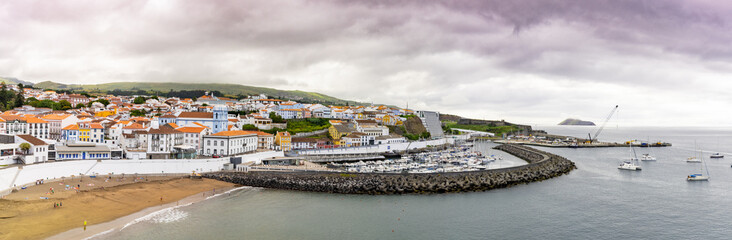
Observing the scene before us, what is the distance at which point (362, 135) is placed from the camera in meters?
50.2

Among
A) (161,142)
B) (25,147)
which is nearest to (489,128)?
(161,142)

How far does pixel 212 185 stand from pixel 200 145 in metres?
10.6

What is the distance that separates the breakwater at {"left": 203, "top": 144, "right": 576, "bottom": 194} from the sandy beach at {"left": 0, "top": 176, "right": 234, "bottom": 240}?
220cm

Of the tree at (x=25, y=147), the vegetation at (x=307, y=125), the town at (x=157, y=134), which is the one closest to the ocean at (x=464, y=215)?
the town at (x=157, y=134)

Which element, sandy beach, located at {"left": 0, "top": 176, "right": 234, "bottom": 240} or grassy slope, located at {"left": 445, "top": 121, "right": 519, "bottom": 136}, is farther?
grassy slope, located at {"left": 445, "top": 121, "right": 519, "bottom": 136}

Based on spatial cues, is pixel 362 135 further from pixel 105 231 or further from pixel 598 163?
pixel 105 231

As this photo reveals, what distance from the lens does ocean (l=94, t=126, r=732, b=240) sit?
57.6ft

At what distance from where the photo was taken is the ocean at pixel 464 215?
57.6 feet

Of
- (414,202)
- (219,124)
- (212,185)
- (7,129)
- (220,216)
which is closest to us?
(220,216)

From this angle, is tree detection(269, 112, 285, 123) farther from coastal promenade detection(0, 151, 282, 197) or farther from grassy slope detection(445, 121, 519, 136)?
grassy slope detection(445, 121, 519, 136)

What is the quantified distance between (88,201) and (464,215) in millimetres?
20343

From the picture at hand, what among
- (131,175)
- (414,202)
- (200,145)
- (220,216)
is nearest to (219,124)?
(200,145)

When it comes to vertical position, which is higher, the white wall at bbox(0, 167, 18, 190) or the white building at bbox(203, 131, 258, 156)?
the white building at bbox(203, 131, 258, 156)

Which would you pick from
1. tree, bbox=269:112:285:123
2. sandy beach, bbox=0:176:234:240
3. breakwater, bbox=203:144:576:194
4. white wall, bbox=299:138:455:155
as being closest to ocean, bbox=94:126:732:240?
breakwater, bbox=203:144:576:194
